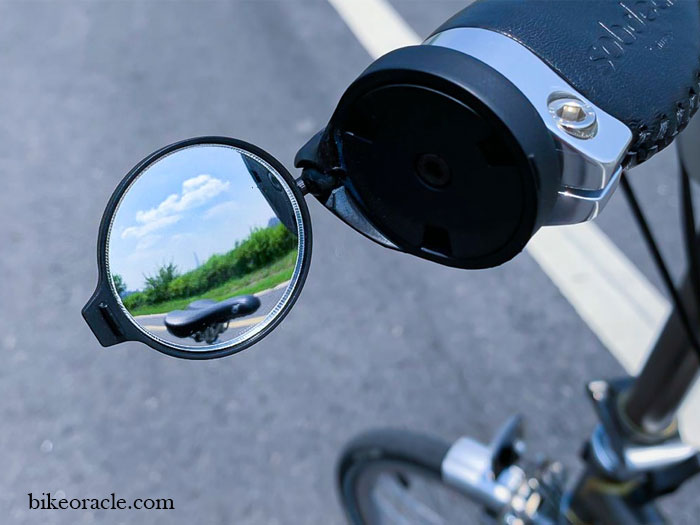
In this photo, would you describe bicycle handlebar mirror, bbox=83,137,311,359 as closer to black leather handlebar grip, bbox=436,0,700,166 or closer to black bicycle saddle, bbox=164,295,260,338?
black bicycle saddle, bbox=164,295,260,338

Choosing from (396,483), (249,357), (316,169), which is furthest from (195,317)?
(249,357)

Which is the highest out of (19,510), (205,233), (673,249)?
(205,233)

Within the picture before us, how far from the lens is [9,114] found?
275 cm

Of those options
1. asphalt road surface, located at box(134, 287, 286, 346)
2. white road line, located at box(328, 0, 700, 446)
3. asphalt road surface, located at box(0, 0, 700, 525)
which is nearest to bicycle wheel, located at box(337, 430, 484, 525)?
asphalt road surface, located at box(0, 0, 700, 525)

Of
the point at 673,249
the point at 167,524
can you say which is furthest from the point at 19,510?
the point at 673,249

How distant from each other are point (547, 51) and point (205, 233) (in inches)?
10.2

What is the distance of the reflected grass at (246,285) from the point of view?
1.66 feet

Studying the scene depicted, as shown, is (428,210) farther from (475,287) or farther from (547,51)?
(475,287)

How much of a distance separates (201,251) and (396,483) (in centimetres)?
115

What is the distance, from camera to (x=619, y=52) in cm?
52

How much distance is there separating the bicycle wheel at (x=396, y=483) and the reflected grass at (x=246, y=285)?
0.80 m

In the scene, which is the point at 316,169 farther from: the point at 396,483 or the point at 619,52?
the point at 396,483

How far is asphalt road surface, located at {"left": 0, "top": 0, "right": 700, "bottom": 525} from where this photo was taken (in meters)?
1.82

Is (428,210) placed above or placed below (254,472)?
above
